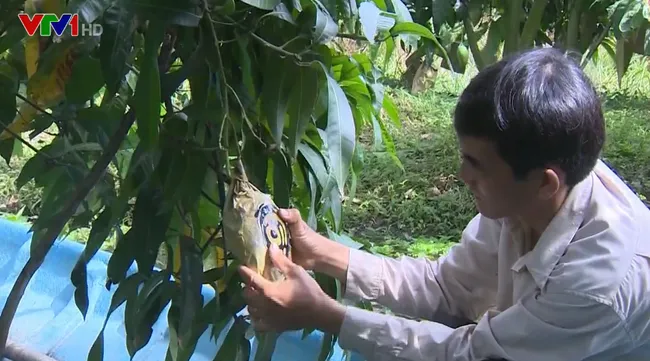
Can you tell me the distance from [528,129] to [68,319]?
4.30 ft

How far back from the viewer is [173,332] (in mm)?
903

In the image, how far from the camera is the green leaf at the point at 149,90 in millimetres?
623

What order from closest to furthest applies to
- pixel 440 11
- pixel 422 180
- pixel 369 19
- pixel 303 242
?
pixel 369 19 < pixel 303 242 < pixel 440 11 < pixel 422 180

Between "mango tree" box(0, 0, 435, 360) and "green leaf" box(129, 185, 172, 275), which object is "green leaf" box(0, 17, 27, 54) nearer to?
"mango tree" box(0, 0, 435, 360)

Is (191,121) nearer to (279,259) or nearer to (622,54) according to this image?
(279,259)

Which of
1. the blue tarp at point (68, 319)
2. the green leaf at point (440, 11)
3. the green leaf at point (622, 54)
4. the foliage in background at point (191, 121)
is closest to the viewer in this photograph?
the foliage in background at point (191, 121)

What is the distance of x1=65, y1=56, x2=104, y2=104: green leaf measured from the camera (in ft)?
2.42

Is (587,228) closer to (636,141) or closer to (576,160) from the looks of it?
(576,160)

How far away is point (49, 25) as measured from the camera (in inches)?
30.5

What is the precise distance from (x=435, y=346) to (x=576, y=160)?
271mm

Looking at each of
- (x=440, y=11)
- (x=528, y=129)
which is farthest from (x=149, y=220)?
(x=440, y=11)

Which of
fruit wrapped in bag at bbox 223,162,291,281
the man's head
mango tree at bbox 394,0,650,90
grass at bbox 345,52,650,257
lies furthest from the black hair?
grass at bbox 345,52,650,257

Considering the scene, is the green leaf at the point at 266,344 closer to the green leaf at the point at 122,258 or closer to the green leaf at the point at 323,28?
the green leaf at the point at 122,258

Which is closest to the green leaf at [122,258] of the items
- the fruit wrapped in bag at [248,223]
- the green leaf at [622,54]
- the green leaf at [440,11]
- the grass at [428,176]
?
the fruit wrapped in bag at [248,223]
